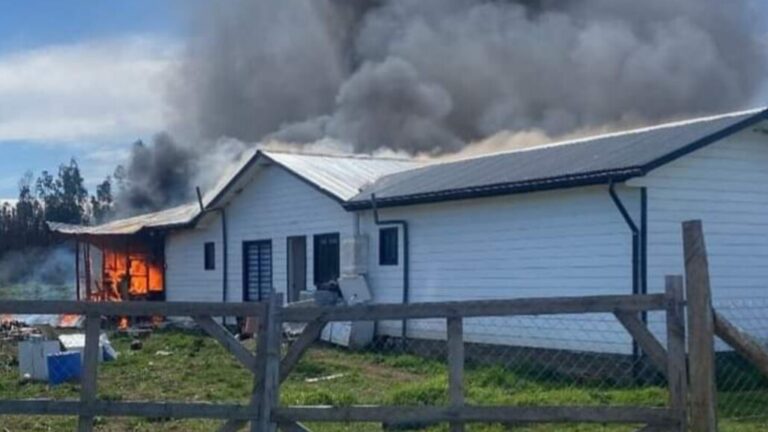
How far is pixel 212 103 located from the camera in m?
50.5

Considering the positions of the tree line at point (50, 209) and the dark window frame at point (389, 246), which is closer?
the dark window frame at point (389, 246)

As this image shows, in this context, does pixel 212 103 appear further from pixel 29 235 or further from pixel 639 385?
pixel 639 385

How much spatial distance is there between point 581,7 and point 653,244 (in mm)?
33534

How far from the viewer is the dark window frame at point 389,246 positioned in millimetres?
18547

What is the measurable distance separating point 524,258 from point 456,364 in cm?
988

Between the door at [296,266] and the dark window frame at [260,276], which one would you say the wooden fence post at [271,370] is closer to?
the door at [296,266]

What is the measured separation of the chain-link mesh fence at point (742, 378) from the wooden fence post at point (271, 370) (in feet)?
11.5

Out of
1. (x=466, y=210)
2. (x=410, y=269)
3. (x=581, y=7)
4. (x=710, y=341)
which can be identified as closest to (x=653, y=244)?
(x=466, y=210)

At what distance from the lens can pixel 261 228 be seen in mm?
22500

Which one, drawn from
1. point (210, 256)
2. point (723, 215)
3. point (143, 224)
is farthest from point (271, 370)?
point (143, 224)

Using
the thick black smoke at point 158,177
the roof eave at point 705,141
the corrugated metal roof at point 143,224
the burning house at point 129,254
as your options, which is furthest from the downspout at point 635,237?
the thick black smoke at point 158,177

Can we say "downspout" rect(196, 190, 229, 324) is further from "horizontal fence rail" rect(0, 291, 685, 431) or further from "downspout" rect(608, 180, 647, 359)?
"horizontal fence rail" rect(0, 291, 685, 431)

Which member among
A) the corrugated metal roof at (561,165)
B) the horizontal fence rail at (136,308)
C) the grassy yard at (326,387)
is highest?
the corrugated metal roof at (561,165)

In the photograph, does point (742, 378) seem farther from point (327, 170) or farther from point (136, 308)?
point (327, 170)
